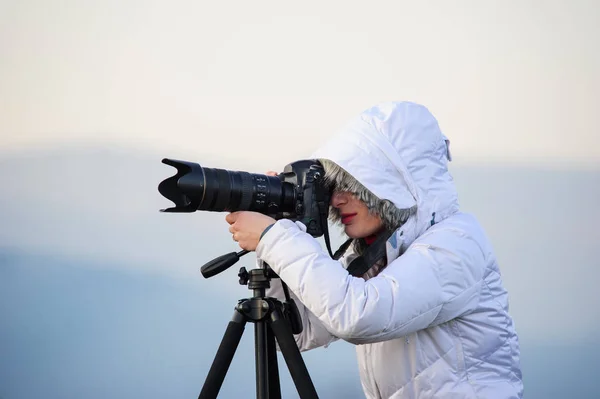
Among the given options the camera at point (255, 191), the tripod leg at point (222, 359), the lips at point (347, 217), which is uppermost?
the camera at point (255, 191)

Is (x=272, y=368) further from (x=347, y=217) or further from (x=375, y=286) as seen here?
(x=347, y=217)

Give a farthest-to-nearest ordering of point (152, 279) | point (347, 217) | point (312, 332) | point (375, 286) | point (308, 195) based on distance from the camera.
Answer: point (152, 279), point (312, 332), point (347, 217), point (308, 195), point (375, 286)

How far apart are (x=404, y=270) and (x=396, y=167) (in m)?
0.23

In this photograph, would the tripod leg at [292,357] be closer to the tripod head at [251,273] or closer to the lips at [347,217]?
the tripod head at [251,273]

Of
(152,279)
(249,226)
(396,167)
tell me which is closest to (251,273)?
(249,226)

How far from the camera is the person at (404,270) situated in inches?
41.4

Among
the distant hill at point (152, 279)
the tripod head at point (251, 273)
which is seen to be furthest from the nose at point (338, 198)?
the distant hill at point (152, 279)

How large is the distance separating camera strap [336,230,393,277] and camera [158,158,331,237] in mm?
99

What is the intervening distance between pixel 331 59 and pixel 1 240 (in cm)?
122

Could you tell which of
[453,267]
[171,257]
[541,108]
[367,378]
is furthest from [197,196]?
[541,108]

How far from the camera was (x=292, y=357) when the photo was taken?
1.08 m

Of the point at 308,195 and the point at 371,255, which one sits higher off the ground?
the point at 308,195

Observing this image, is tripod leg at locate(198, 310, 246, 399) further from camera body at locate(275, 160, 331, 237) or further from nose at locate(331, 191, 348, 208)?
nose at locate(331, 191, 348, 208)

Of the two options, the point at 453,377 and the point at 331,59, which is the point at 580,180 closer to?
the point at 331,59
